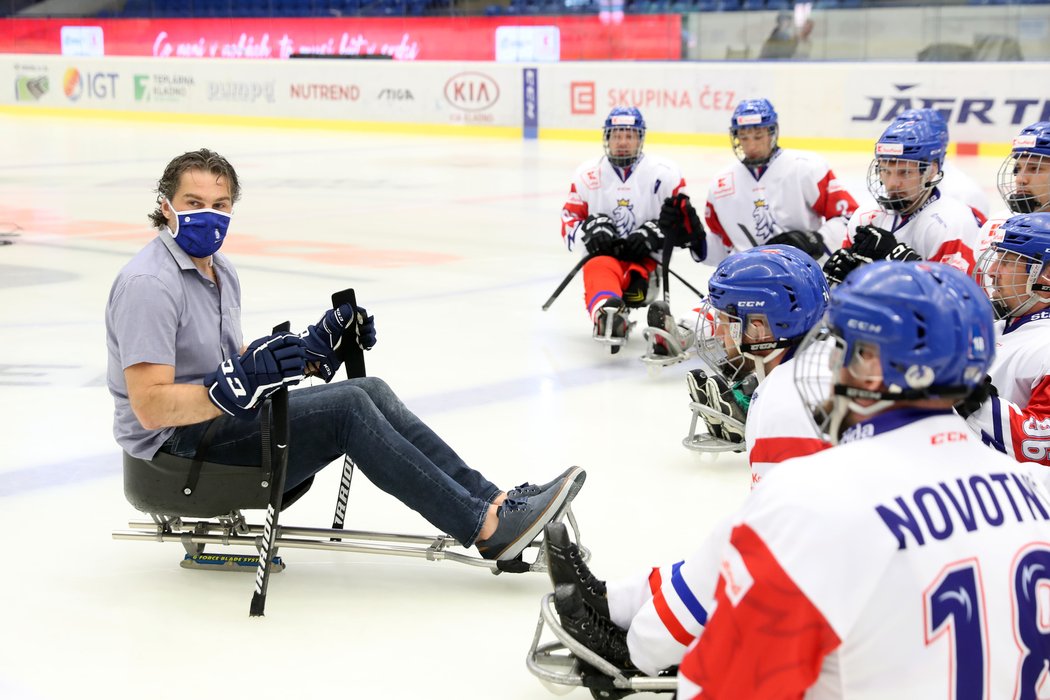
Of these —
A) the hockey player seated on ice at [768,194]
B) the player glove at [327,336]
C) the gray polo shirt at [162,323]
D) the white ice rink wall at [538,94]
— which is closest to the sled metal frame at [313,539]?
the gray polo shirt at [162,323]

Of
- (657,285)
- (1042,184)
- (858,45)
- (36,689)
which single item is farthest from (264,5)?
(36,689)

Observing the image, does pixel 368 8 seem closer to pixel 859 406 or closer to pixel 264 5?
pixel 264 5

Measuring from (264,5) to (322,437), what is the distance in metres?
21.5

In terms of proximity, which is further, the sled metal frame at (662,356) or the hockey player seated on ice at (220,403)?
the sled metal frame at (662,356)

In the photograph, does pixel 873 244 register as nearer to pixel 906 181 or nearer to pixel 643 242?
pixel 906 181

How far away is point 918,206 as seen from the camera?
15.5ft

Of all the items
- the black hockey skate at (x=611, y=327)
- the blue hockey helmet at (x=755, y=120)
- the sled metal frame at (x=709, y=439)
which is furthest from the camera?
the blue hockey helmet at (x=755, y=120)

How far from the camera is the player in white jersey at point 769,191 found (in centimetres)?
613

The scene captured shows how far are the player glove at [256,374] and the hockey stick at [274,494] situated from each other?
9 centimetres

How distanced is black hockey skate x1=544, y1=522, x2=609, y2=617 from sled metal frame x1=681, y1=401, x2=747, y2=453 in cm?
169

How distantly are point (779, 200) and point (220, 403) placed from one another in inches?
152

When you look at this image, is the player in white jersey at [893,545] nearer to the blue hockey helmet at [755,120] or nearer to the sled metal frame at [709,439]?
the sled metal frame at [709,439]

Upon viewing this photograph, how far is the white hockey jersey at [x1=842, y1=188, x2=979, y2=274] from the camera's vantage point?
181 inches

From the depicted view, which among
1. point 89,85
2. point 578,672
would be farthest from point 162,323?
point 89,85
